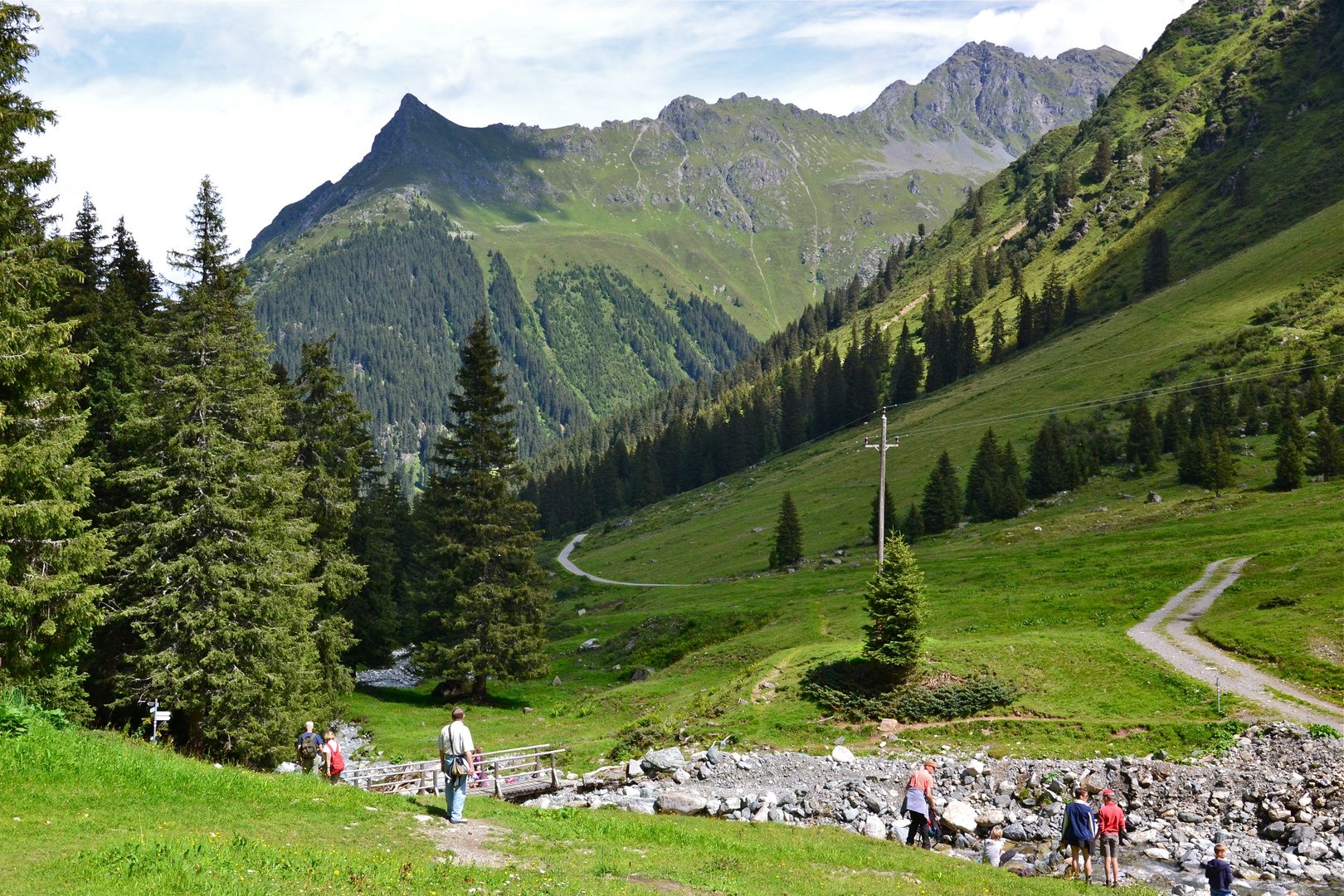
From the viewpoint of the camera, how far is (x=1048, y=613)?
49.0m

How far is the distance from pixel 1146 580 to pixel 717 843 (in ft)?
142

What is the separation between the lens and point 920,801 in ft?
75.1

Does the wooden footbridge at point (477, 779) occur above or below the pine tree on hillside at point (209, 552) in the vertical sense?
below

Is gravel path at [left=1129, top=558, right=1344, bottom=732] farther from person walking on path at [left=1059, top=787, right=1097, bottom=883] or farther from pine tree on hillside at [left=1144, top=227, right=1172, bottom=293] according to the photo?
pine tree on hillside at [left=1144, top=227, right=1172, bottom=293]

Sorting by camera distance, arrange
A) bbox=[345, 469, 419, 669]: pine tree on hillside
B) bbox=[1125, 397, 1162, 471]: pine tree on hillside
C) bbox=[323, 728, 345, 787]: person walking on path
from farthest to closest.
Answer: bbox=[1125, 397, 1162, 471]: pine tree on hillside, bbox=[345, 469, 419, 669]: pine tree on hillside, bbox=[323, 728, 345, 787]: person walking on path

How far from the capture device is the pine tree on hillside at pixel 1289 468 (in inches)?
2990

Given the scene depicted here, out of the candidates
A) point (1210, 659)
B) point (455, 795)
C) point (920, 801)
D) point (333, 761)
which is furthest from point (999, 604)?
point (455, 795)

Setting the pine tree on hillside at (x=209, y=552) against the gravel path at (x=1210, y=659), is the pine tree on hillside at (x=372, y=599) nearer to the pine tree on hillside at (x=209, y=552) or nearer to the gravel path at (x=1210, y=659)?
the pine tree on hillside at (x=209, y=552)

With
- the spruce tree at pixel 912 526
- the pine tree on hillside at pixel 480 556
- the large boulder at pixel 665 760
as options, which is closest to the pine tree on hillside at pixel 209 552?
the large boulder at pixel 665 760

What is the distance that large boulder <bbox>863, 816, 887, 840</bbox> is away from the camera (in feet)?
81.3

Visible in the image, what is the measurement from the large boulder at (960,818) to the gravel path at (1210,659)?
1269cm

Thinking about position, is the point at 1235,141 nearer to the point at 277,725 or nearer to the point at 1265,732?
the point at 1265,732

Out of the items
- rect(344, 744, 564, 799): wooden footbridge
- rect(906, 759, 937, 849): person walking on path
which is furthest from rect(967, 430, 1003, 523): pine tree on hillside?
rect(906, 759, 937, 849): person walking on path

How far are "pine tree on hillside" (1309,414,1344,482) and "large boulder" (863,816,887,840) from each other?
7277 cm
